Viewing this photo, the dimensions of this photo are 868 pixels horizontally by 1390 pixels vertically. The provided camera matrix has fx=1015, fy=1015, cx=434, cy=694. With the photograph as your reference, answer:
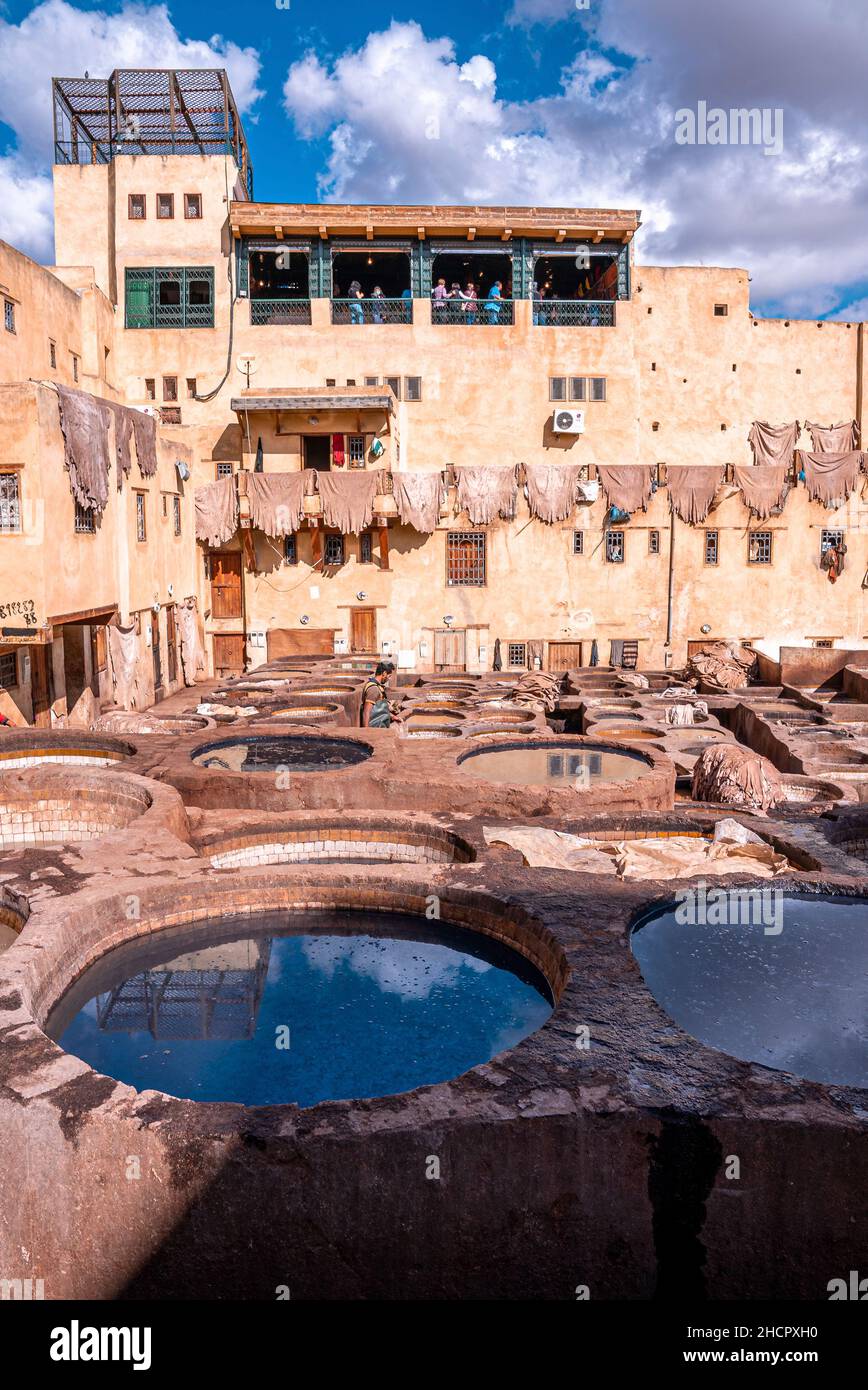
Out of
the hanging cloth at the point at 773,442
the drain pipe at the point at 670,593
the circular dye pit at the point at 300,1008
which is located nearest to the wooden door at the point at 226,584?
the drain pipe at the point at 670,593

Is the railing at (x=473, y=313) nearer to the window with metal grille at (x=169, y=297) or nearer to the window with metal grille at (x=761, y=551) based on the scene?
the window with metal grille at (x=169, y=297)

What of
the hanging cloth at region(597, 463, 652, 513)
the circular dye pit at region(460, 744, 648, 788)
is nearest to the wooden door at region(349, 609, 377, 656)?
the hanging cloth at region(597, 463, 652, 513)

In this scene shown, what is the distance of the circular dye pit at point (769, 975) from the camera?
23.3 ft

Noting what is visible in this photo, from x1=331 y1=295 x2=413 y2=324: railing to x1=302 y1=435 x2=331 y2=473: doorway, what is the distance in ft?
14.5

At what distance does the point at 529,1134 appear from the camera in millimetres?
5441

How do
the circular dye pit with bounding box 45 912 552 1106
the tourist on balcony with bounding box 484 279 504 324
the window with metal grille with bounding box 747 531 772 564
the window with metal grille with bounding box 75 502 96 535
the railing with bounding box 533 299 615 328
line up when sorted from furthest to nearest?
the railing with bounding box 533 299 615 328 → the tourist on balcony with bounding box 484 279 504 324 → the window with metal grille with bounding box 747 531 772 564 → the window with metal grille with bounding box 75 502 96 535 → the circular dye pit with bounding box 45 912 552 1106

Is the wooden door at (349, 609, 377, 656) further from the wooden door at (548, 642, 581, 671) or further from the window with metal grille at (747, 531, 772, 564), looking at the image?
the window with metal grille at (747, 531, 772, 564)

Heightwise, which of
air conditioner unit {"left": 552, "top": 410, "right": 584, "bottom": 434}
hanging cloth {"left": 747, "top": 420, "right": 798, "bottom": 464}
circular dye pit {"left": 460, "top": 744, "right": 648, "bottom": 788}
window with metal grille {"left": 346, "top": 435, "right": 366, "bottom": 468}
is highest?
air conditioner unit {"left": 552, "top": 410, "right": 584, "bottom": 434}

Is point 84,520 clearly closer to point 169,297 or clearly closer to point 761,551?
point 169,297

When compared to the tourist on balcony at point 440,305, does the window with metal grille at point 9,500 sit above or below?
below

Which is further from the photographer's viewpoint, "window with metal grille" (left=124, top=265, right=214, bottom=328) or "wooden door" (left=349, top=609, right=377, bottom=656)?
"window with metal grille" (left=124, top=265, right=214, bottom=328)

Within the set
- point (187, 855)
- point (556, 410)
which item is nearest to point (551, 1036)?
point (187, 855)

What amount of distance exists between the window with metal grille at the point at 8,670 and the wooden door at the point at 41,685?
1.78ft

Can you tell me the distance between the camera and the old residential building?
28.4 meters
